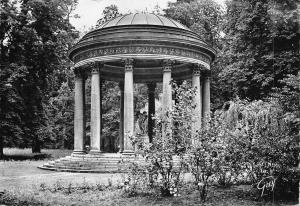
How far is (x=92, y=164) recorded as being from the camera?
83.8 feet

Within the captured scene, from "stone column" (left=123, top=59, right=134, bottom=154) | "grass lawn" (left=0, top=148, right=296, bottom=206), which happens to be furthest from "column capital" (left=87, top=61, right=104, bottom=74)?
"grass lawn" (left=0, top=148, right=296, bottom=206)

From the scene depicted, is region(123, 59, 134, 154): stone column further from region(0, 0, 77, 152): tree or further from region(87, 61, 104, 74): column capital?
region(0, 0, 77, 152): tree

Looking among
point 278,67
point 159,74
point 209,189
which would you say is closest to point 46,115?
point 159,74

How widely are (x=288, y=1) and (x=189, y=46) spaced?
831 centimetres

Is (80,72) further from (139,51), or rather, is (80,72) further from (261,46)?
(261,46)

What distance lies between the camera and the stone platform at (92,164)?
24891 mm

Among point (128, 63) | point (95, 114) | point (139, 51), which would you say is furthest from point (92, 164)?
point (139, 51)

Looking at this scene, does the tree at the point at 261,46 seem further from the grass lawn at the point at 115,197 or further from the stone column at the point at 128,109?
the grass lawn at the point at 115,197

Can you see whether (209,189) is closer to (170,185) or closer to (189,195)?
(189,195)

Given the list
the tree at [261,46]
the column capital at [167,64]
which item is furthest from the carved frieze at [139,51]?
the tree at [261,46]

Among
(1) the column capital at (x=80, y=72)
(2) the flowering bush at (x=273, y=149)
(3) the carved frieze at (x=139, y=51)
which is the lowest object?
(2) the flowering bush at (x=273, y=149)

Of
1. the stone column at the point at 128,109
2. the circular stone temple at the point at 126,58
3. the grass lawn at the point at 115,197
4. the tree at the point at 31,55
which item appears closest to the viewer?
the grass lawn at the point at 115,197

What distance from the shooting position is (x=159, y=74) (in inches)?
1371

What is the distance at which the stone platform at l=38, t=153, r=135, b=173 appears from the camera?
24891mm
